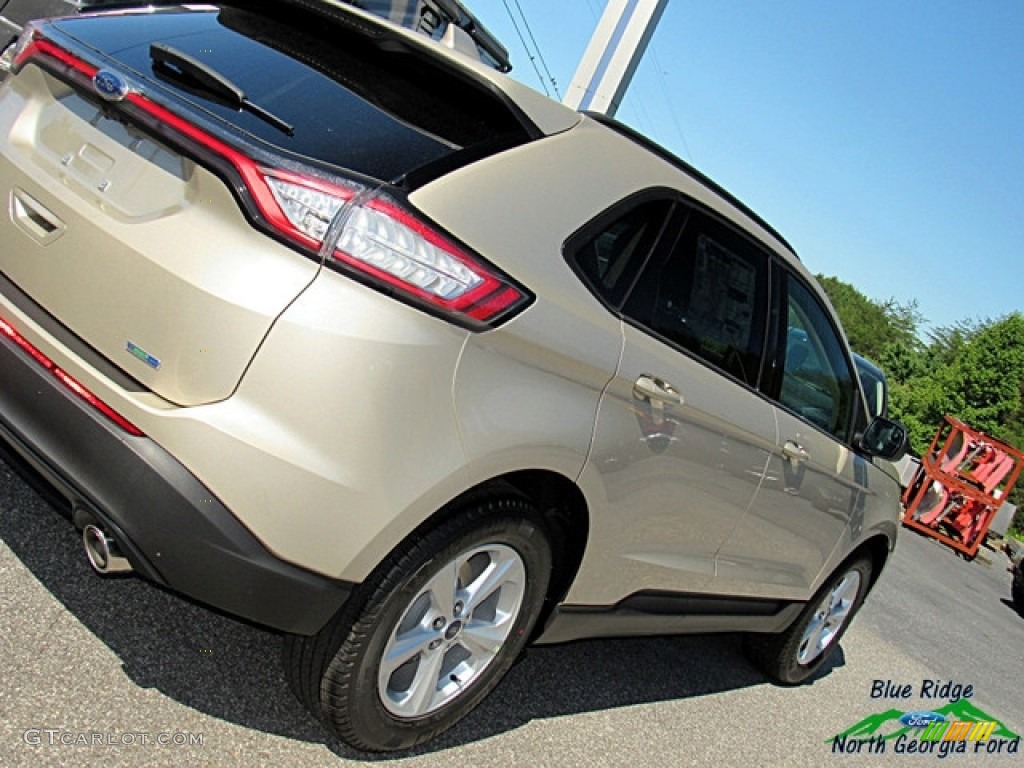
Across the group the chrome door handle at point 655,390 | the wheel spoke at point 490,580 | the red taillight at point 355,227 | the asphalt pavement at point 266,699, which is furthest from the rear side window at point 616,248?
the asphalt pavement at point 266,699

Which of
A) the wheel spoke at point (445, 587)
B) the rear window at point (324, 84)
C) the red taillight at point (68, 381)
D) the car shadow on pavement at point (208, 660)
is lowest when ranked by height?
the car shadow on pavement at point (208, 660)

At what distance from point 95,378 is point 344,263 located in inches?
25.9

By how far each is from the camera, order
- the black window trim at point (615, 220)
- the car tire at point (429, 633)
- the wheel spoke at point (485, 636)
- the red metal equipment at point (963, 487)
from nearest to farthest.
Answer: the car tire at point (429, 633)
the black window trim at point (615, 220)
the wheel spoke at point (485, 636)
the red metal equipment at point (963, 487)

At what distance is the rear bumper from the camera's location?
2076 millimetres

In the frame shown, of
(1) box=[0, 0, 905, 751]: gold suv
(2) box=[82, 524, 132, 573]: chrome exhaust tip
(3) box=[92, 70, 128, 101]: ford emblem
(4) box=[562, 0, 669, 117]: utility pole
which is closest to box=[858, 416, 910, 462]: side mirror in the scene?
(1) box=[0, 0, 905, 751]: gold suv

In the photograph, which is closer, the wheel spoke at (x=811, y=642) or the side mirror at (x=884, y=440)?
the side mirror at (x=884, y=440)

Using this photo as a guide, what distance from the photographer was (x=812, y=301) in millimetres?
4031

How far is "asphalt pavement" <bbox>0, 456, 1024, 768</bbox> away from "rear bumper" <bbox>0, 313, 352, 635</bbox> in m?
0.51

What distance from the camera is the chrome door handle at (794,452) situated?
3.67 metres

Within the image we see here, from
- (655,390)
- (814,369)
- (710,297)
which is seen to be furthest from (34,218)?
(814,369)

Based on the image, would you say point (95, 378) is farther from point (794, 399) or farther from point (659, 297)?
point (794, 399)

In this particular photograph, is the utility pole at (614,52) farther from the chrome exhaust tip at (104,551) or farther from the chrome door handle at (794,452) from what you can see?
the chrome exhaust tip at (104,551)

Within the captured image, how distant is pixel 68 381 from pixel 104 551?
1.35 ft

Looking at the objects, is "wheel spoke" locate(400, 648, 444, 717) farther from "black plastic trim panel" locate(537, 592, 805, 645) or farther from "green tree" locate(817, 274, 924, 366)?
"green tree" locate(817, 274, 924, 366)
